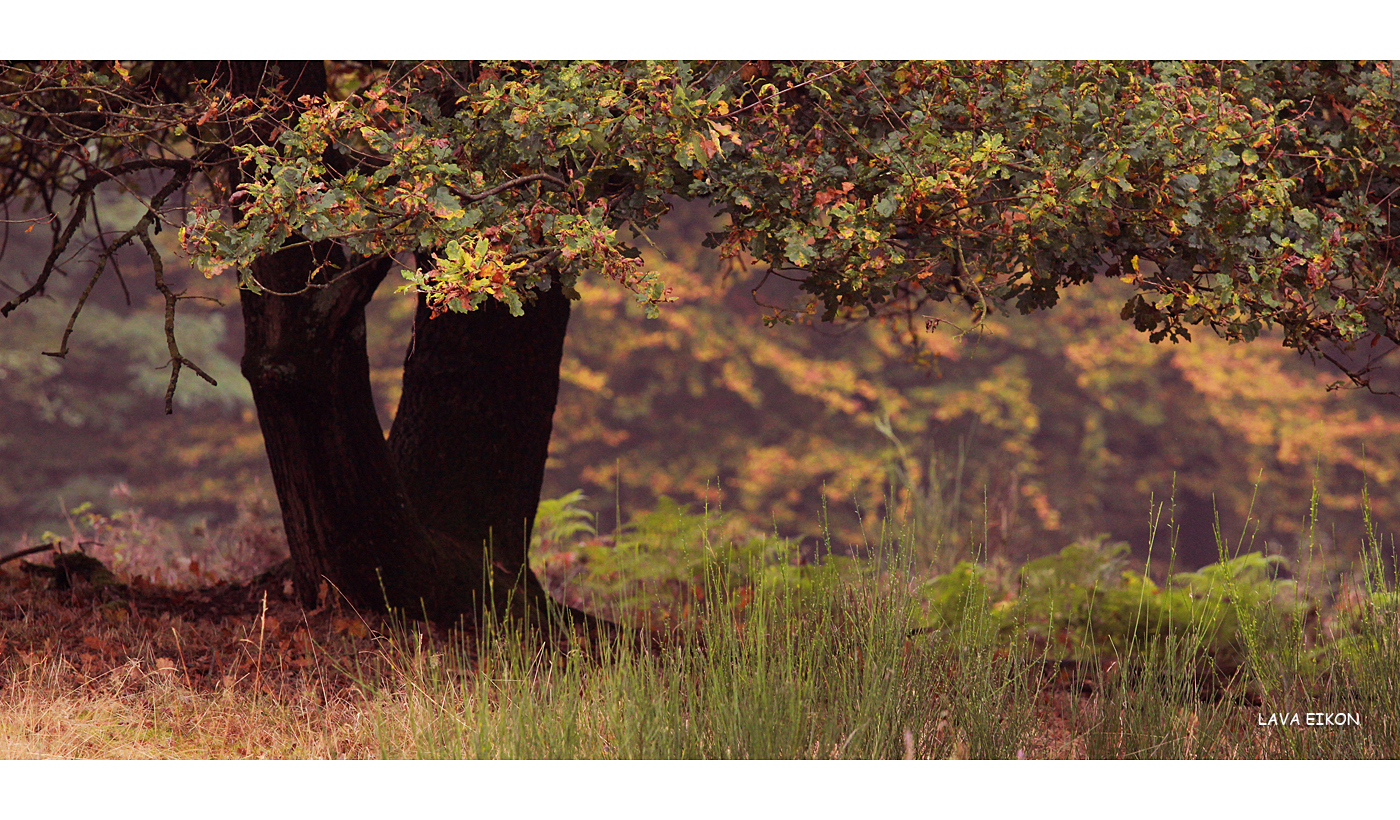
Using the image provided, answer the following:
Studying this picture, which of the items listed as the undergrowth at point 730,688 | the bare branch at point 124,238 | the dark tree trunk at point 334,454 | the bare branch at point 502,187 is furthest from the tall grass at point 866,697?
→ the bare branch at point 124,238

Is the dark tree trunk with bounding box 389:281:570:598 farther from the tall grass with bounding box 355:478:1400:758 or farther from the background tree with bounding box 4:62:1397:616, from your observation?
the tall grass with bounding box 355:478:1400:758

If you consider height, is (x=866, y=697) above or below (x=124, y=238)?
below

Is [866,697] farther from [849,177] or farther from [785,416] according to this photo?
[785,416]

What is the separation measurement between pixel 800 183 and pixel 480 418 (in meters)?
2.59

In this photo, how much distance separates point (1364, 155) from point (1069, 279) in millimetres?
1173

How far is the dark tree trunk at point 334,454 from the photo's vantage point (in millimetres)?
5000

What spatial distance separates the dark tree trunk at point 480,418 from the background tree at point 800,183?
2.60ft

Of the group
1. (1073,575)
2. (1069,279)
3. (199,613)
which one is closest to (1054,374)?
(1073,575)

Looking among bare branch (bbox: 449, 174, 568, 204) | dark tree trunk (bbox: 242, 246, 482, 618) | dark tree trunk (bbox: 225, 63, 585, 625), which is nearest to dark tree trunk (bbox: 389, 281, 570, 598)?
dark tree trunk (bbox: 225, 63, 585, 625)

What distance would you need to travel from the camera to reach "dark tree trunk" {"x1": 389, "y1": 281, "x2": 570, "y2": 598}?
592cm

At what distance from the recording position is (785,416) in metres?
14.7

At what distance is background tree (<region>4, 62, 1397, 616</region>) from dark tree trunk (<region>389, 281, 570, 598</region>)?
793mm

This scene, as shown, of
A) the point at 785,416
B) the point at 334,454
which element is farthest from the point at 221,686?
the point at 785,416

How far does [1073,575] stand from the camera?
7.14 meters
